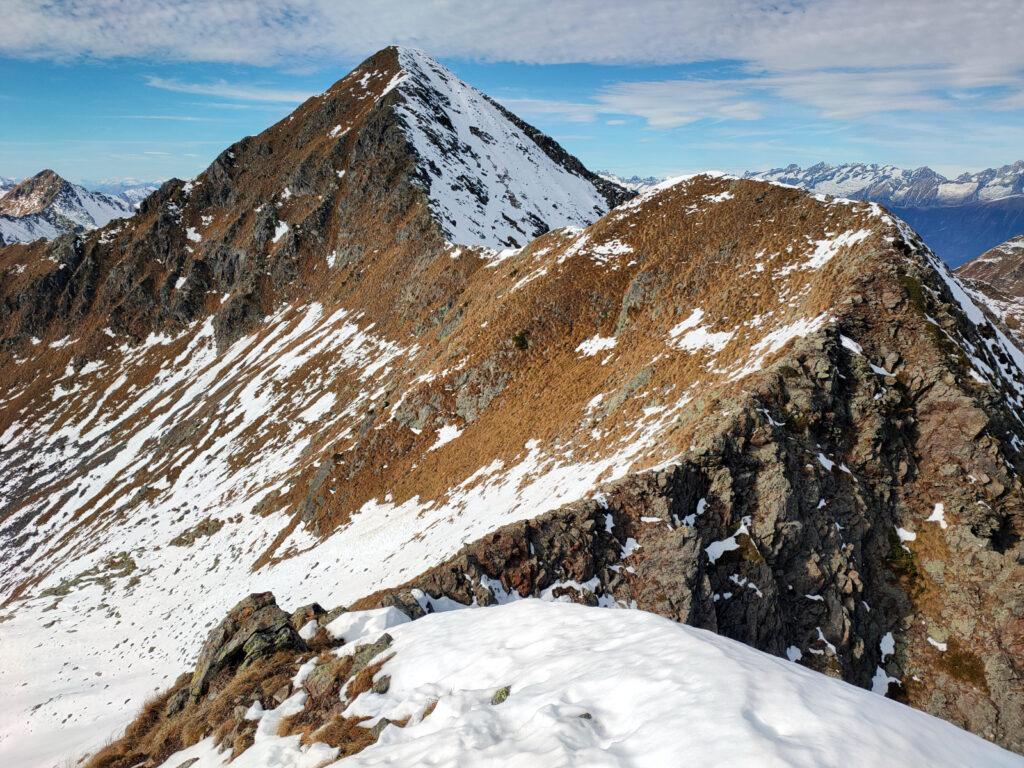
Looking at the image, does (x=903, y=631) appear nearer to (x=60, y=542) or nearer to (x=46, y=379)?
(x=60, y=542)

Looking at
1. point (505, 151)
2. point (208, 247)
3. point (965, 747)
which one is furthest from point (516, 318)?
point (208, 247)

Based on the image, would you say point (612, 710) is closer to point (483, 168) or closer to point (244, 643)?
point (244, 643)

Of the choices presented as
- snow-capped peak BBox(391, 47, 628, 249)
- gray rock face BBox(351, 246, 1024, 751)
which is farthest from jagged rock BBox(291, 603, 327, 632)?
snow-capped peak BBox(391, 47, 628, 249)

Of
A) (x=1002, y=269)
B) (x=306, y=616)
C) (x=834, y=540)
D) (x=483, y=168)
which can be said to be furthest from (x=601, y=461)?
(x=1002, y=269)

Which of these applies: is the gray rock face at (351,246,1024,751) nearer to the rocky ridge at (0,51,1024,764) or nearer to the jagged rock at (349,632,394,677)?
the rocky ridge at (0,51,1024,764)

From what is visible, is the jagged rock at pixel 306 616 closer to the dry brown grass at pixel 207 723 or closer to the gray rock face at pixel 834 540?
the dry brown grass at pixel 207 723
